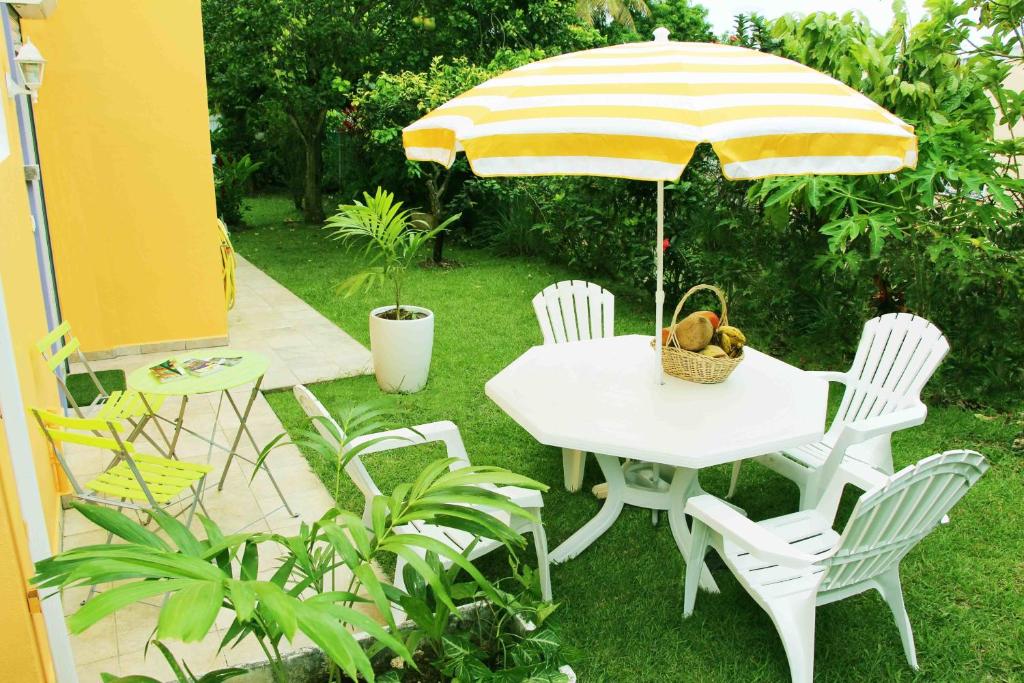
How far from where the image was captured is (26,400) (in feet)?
11.4

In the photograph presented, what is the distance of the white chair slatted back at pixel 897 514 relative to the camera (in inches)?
112

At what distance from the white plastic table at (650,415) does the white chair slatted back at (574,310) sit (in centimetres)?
66

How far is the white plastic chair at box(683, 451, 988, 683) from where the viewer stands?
2.90 metres

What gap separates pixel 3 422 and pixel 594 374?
8.61ft

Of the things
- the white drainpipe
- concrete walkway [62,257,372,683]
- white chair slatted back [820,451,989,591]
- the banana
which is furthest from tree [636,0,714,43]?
the white drainpipe

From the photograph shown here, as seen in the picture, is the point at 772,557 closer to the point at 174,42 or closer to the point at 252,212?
the point at 174,42

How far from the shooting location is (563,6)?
459 inches

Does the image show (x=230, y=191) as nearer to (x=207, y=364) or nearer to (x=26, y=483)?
(x=207, y=364)

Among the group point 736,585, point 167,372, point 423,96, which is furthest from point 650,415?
point 423,96

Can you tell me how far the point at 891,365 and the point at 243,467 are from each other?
3710 millimetres

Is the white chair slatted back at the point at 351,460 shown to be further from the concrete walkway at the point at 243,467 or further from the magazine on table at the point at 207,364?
the magazine on table at the point at 207,364

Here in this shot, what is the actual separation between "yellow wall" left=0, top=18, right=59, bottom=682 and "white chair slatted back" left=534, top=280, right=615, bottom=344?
2780 millimetres

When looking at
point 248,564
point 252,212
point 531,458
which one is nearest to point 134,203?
point 531,458

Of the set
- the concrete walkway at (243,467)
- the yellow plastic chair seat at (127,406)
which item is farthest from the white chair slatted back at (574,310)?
the yellow plastic chair seat at (127,406)
